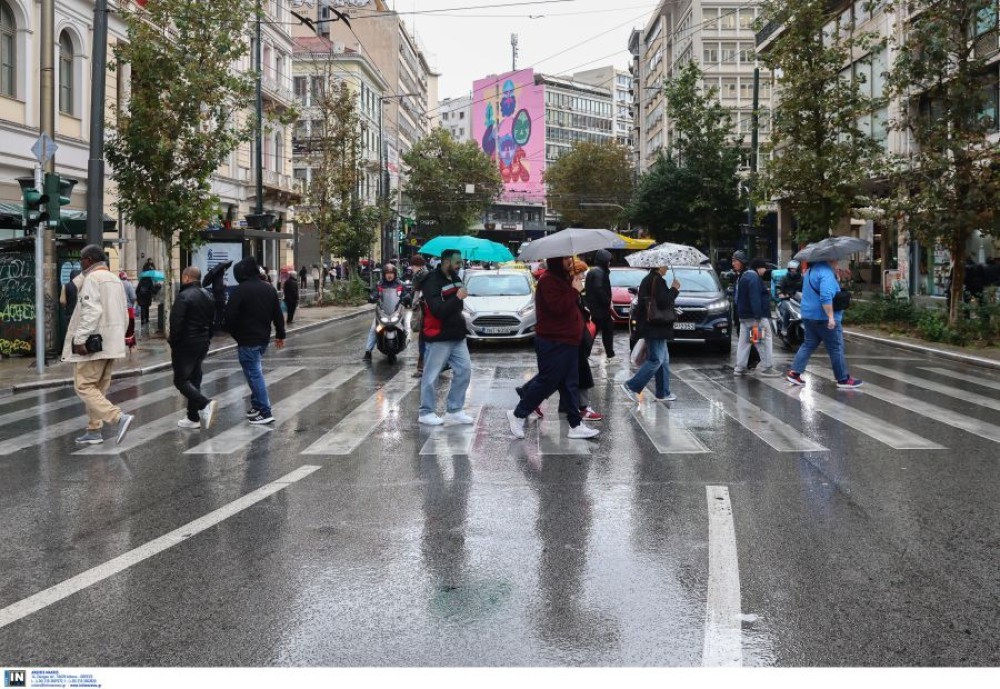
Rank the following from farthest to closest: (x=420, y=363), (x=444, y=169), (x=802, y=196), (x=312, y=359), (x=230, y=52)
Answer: (x=444, y=169), (x=802, y=196), (x=230, y=52), (x=312, y=359), (x=420, y=363)

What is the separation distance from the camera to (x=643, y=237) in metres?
53.2

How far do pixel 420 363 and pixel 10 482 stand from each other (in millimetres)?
7438

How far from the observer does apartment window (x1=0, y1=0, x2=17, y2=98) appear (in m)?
24.1

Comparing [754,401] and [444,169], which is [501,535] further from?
[444,169]

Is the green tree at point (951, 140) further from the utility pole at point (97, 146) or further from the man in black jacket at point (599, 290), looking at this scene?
the utility pole at point (97, 146)

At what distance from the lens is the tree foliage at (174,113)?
71.3 ft

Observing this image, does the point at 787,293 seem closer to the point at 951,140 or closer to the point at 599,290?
the point at 951,140

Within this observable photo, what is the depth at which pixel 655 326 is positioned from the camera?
1150 cm

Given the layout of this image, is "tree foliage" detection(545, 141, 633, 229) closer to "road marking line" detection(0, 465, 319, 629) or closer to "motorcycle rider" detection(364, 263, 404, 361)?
"motorcycle rider" detection(364, 263, 404, 361)

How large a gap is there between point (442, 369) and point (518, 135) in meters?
130

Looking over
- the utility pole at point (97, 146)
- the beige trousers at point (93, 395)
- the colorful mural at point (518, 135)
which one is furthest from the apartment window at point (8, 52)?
the colorful mural at point (518, 135)

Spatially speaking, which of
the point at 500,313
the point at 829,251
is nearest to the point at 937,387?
the point at 829,251

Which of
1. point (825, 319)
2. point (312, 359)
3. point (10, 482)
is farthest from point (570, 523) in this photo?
point (312, 359)

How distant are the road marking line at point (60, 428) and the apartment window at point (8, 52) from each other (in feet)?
46.5
